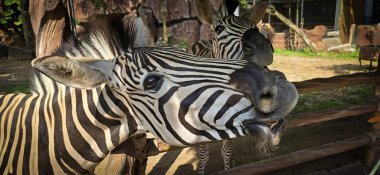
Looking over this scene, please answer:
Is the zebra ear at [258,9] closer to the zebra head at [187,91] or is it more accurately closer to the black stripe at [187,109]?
the zebra head at [187,91]

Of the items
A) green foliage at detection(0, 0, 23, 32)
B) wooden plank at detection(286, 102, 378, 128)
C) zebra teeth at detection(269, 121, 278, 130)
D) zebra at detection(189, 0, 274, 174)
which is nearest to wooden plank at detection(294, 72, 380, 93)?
wooden plank at detection(286, 102, 378, 128)

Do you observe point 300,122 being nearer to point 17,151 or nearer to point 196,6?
point 196,6

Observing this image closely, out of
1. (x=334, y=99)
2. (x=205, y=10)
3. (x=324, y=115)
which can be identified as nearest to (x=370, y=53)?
(x=334, y=99)

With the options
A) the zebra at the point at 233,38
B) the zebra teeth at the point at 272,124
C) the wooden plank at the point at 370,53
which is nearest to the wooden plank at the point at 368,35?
the wooden plank at the point at 370,53

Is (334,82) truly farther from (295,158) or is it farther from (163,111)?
(163,111)

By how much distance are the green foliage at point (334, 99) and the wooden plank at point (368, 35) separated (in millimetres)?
7003

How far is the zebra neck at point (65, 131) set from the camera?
1707mm

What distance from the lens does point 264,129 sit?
138 cm

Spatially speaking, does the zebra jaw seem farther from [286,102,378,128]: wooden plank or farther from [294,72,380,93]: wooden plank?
[294,72,380,93]: wooden plank

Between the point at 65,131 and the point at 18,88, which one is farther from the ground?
the point at 65,131

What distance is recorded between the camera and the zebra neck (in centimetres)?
171

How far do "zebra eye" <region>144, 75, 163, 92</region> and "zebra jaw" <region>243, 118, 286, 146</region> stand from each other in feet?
1.59

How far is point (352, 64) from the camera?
1219 cm

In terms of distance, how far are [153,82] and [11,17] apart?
57.0ft
